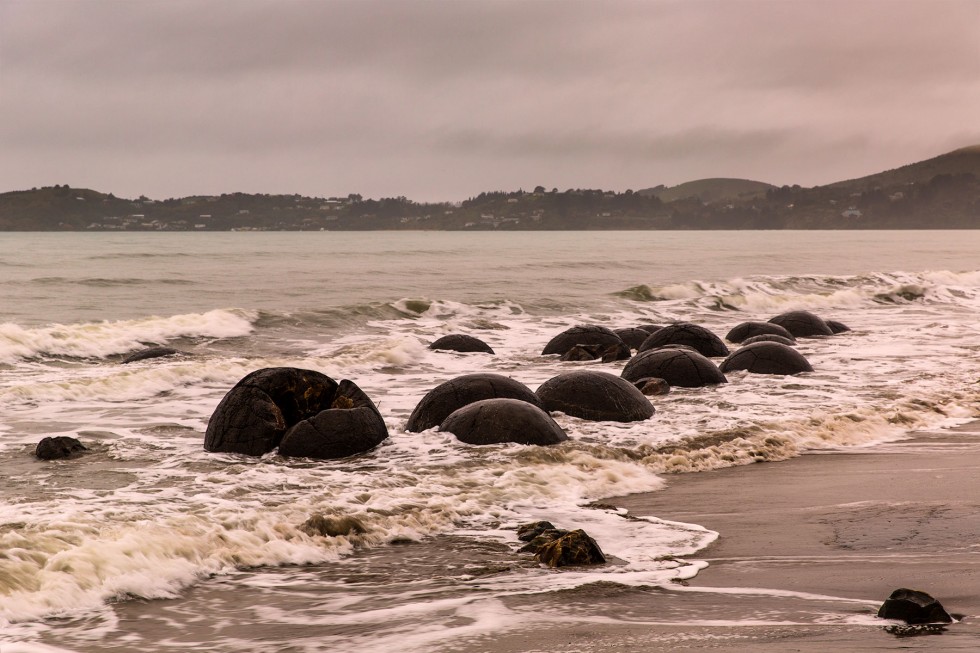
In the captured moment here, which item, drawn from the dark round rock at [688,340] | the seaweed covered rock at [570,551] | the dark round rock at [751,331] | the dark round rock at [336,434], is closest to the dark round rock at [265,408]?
the dark round rock at [336,434]

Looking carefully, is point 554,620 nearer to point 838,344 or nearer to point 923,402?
point 923,402

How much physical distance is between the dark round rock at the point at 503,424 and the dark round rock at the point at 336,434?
808 millimetres

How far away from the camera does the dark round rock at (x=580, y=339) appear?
1778cm

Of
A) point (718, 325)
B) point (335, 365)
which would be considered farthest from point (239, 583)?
point (718, 325)

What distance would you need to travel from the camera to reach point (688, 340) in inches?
697

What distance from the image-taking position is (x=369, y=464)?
29.0 feet

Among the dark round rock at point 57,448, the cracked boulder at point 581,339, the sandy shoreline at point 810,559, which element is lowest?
the sandy shoreline at point 810,559

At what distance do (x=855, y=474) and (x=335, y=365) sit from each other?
9.90 meters

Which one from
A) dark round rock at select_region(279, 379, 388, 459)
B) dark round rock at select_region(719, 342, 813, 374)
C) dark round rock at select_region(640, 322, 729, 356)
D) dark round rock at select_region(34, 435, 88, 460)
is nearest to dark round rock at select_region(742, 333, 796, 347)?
dark round rock at select_region(719, 342, 813, 374)

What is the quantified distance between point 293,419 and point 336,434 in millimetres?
598

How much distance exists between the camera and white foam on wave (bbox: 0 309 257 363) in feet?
59.1

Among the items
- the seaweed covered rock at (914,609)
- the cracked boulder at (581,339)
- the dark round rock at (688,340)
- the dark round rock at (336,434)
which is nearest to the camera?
the seaweed covered rock at (914,609)

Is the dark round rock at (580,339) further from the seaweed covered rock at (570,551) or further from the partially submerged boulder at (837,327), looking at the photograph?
the seaweed covered rock at (570,551)

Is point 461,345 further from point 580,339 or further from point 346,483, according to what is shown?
point 346,483
